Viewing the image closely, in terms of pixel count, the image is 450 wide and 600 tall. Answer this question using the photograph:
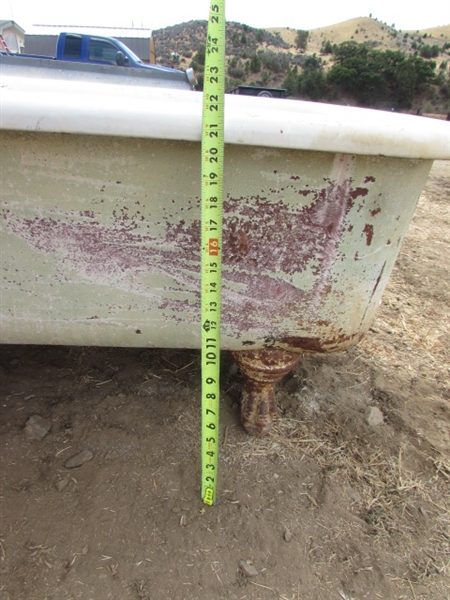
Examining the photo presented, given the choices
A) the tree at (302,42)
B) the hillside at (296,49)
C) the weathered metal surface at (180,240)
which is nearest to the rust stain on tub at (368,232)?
the weathered metal surface at (180,240)

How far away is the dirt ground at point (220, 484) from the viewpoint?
125 cm

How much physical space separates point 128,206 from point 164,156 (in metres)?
0.17

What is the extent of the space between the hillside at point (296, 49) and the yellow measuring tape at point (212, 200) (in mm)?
20256

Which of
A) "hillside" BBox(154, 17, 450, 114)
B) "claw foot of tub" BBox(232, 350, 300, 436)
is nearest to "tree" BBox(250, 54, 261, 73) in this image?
"hillside" BBox(154, 17, 450, 114)

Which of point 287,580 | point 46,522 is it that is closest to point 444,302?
point 287,580

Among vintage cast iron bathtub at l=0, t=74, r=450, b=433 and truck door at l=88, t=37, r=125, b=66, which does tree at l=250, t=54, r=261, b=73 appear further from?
vintage cast iron bathtub at l=0, t=74, r=450, b=433

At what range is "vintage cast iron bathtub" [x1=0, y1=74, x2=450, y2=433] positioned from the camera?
103 centimetres

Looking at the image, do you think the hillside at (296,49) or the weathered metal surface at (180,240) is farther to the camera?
the hillside at (296,49)

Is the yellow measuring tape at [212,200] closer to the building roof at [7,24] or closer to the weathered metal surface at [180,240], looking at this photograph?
the weathered metal surface at [180,240]

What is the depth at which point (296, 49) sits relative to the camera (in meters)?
51.2

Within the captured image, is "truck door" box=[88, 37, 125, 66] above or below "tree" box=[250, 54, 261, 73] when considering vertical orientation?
above

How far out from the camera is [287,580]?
1254 millimetres

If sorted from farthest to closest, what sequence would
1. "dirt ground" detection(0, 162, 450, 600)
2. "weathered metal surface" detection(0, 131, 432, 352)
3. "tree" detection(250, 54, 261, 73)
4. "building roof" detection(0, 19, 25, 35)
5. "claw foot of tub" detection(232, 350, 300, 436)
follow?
"tree" detection(250, 54, 261, 73) → "building roof" detection(0, 19, 25, 35) → "claw foot of tub" detection(232, 350, 300, 436) → "dirt ground" detection(0, 162, 450, 600) → "weathered metal surface" detection(0, 131, 432, 352)

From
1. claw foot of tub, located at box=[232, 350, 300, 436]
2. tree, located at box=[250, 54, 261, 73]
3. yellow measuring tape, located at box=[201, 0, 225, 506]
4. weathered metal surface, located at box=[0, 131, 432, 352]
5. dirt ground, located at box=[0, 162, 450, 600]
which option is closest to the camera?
yellow measuring tape, located at box=[201, 0, 225, 506]
